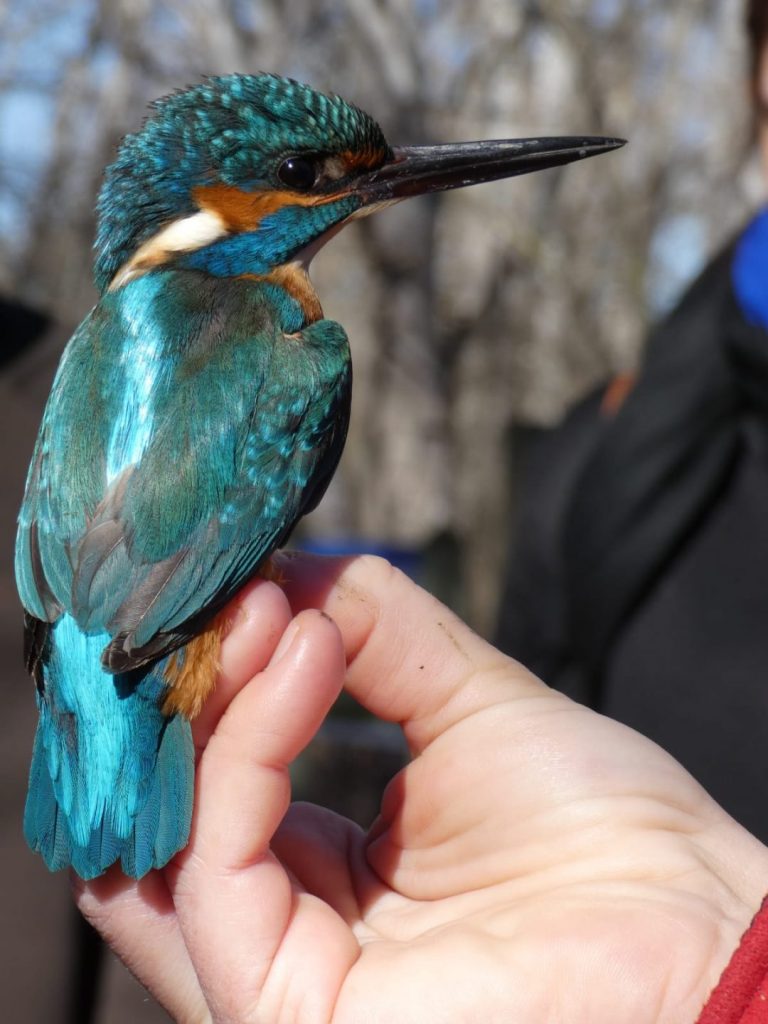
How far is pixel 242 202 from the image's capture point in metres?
1.81

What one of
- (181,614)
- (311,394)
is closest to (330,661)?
(181,614)

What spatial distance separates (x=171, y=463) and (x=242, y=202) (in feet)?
1.91

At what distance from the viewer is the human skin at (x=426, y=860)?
3.93 ft

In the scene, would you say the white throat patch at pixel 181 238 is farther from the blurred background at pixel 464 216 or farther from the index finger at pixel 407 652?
the blurred background at pixel 464 216

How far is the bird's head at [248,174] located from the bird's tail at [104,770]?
71 centimetres

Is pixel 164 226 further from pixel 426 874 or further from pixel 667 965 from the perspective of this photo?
pixel 667 965

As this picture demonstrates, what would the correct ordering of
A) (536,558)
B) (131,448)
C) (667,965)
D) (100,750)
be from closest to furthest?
(667,965)
(100,750)
(131,448)
(536,558)

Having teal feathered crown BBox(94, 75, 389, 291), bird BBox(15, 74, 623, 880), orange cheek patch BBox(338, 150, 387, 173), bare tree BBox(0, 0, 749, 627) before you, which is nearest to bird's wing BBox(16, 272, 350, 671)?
bird BBox(15, 74, 623, 880)

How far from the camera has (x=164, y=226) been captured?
5.92 feet

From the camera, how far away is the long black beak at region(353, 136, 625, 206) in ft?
6.16

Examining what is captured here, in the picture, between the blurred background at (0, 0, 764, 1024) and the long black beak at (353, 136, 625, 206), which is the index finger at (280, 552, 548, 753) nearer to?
the long black beak at (353, 136, 625, 206)

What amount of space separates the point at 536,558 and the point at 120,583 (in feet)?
4.97

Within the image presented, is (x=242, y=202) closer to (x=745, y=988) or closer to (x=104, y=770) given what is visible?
(x=104, y=770)

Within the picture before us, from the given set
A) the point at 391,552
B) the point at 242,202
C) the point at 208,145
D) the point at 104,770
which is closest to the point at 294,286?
the point at 242,202
